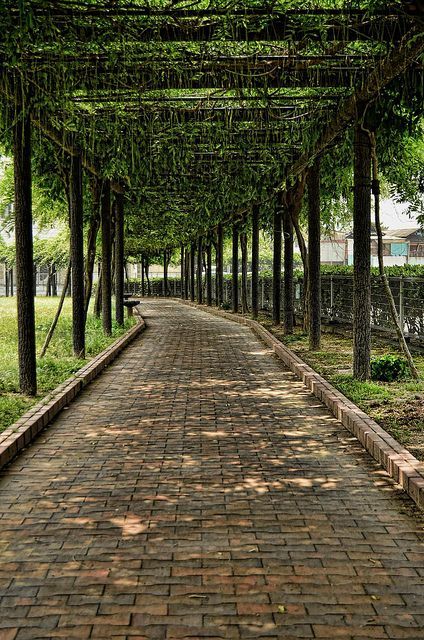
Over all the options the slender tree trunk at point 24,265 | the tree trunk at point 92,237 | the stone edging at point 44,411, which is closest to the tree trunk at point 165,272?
the tree trunk at point 92,237

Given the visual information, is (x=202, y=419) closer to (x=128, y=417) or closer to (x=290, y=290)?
(x=128, y=417)

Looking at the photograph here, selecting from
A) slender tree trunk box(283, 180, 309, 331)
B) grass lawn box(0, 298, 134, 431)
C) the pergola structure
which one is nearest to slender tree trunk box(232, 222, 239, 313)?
grass lawn box(0, 298, 134, 431)

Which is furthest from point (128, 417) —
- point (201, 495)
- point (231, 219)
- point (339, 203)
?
point (231, 219)

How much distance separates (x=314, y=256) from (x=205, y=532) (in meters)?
9.49

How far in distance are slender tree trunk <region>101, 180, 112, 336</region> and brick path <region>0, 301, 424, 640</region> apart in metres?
8.98

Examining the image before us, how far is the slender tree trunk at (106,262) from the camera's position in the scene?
17708 mm

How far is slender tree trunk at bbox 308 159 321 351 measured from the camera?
1387cm

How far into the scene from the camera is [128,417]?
28.0 ft

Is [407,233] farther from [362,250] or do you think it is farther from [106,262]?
[362,250]

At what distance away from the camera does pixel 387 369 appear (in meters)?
10.3

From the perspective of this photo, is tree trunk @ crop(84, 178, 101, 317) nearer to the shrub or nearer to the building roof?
the shrub

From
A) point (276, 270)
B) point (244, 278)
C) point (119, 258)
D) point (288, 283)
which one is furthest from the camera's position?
point (244, 278)

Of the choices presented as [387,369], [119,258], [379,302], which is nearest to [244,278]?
[119,258]

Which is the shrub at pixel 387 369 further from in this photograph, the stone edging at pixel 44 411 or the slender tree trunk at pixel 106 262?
the slender tree trunk at pixel 106 262
